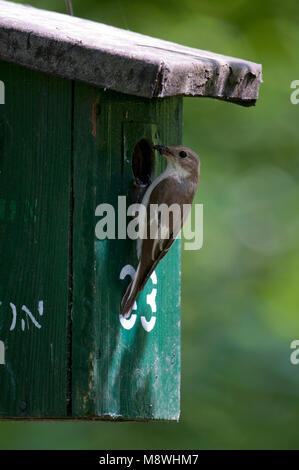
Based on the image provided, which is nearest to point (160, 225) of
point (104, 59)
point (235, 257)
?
point (104, 59)

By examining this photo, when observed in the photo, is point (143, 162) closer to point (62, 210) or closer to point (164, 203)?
point (164, 203)

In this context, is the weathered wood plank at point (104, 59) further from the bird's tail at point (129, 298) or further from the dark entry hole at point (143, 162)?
the bird's tail at point (129, 298)

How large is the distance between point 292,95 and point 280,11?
88 cm

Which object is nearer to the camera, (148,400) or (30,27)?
(30,27)

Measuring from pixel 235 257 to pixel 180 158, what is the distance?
3801 millimetres

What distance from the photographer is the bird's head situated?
5328 millimetres

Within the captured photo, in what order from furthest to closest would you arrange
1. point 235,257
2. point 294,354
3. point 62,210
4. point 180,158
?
point 235,257 < point 294,354 < point 180,158 < point 62,210

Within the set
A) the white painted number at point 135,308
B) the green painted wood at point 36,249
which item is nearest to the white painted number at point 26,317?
the green painted wood at point 36,249

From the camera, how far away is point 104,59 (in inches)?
183

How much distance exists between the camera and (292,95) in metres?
9.14

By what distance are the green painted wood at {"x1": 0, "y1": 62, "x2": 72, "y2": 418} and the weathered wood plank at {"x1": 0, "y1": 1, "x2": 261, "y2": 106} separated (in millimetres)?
153
